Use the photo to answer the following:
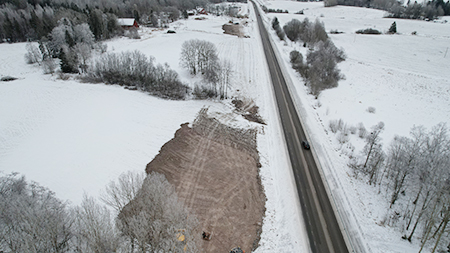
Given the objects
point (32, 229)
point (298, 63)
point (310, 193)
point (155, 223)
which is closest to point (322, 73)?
point (298, 63)

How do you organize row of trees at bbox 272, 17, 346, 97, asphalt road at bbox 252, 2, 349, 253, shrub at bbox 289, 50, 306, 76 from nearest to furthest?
asphalt road at bbox 252, 2, 349, 253, row of trees at bbox 272, 17, 346, 97, shrub at bbox 289, 50, 306, 76

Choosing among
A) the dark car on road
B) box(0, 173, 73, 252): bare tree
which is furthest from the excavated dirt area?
box(0, 173, 73, 252): bare tree

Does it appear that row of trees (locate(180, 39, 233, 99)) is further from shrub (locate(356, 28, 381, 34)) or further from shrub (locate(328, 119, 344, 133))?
shrub (locate(356, 28, 381, 34))

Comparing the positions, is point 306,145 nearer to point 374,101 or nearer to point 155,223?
point 374,101

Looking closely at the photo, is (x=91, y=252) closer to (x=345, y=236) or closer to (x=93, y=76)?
(x=345, y=236)

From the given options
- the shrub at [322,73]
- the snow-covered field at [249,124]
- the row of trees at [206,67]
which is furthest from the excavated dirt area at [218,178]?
the shrub at [322,73]
